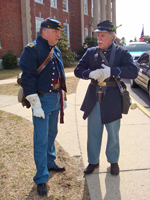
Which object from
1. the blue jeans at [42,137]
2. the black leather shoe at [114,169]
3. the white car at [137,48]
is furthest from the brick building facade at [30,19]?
the black leather shoe at [114,169]

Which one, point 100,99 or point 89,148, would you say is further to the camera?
point 89,148

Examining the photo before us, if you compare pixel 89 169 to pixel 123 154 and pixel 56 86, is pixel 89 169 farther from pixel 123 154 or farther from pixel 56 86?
pixel 56 86

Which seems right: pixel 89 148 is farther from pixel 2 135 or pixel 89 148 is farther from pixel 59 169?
pixel 2 135

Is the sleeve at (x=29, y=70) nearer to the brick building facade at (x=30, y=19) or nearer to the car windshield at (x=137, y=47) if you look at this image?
the car windshield at (x=137, y=47)

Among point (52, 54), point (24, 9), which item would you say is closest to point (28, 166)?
point (52, 54)

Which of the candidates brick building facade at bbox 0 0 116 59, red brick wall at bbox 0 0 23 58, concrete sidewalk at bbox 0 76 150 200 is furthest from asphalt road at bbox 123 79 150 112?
brick building facade at bbox 0 0 116 59

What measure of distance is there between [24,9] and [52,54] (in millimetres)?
16919

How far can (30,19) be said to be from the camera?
18938 millimetres

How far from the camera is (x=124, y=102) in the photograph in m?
3.05

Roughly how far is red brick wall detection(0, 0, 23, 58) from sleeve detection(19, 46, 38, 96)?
15.6m

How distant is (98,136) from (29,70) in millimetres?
1304

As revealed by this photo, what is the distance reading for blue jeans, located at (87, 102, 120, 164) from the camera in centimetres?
307

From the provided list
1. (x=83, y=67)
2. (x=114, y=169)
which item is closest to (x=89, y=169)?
(x=114, y=169)

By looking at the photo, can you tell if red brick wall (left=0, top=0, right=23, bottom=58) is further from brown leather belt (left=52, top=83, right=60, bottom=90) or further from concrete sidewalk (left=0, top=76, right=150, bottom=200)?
brown leather belt (left=52, top=83, right=60, bottom=90)
